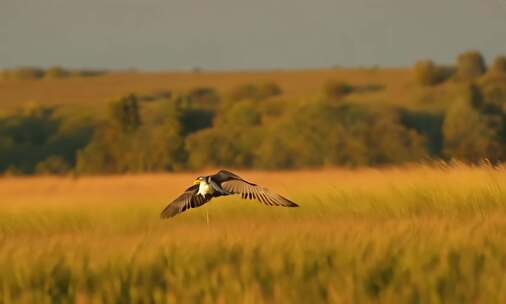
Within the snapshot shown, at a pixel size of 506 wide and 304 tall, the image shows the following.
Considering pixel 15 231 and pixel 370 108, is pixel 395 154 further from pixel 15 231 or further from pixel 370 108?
pixel 15 231

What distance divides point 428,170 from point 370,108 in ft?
154

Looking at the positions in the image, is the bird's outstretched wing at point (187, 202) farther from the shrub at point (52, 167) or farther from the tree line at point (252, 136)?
the shrub at point (52, 167)

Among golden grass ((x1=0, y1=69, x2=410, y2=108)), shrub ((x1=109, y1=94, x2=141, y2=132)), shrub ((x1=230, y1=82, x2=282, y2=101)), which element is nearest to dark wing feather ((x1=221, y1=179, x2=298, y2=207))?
shrub ((x1=109, y1=94, x2=141, y2=132))

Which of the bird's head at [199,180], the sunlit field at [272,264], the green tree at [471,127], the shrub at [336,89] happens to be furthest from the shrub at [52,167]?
the sunlit field at [272,264]

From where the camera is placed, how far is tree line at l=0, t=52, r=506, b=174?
43531 millimetres

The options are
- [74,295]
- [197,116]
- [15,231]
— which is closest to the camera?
[74,295]

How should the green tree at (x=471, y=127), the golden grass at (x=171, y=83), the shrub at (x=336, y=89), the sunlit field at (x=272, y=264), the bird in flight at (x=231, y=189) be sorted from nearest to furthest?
the sunlit field at (x=272, y=264) < the bird in flight at (x=231, y=189) < the green tree at (x=471, y=127) < the shrub at (x=336, y=89) < the golden grass at (x=171, y=83)

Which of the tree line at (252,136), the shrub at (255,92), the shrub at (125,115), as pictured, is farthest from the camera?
the shrub at (255,92)

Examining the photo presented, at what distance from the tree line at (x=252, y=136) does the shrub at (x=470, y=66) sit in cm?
1464

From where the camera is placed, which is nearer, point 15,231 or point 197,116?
point 15,231

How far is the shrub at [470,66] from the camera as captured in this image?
8131 centimetres

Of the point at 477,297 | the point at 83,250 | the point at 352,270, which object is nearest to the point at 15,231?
the point at 83,250

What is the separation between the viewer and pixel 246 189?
25.2 ft

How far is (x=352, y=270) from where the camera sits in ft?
19.6
